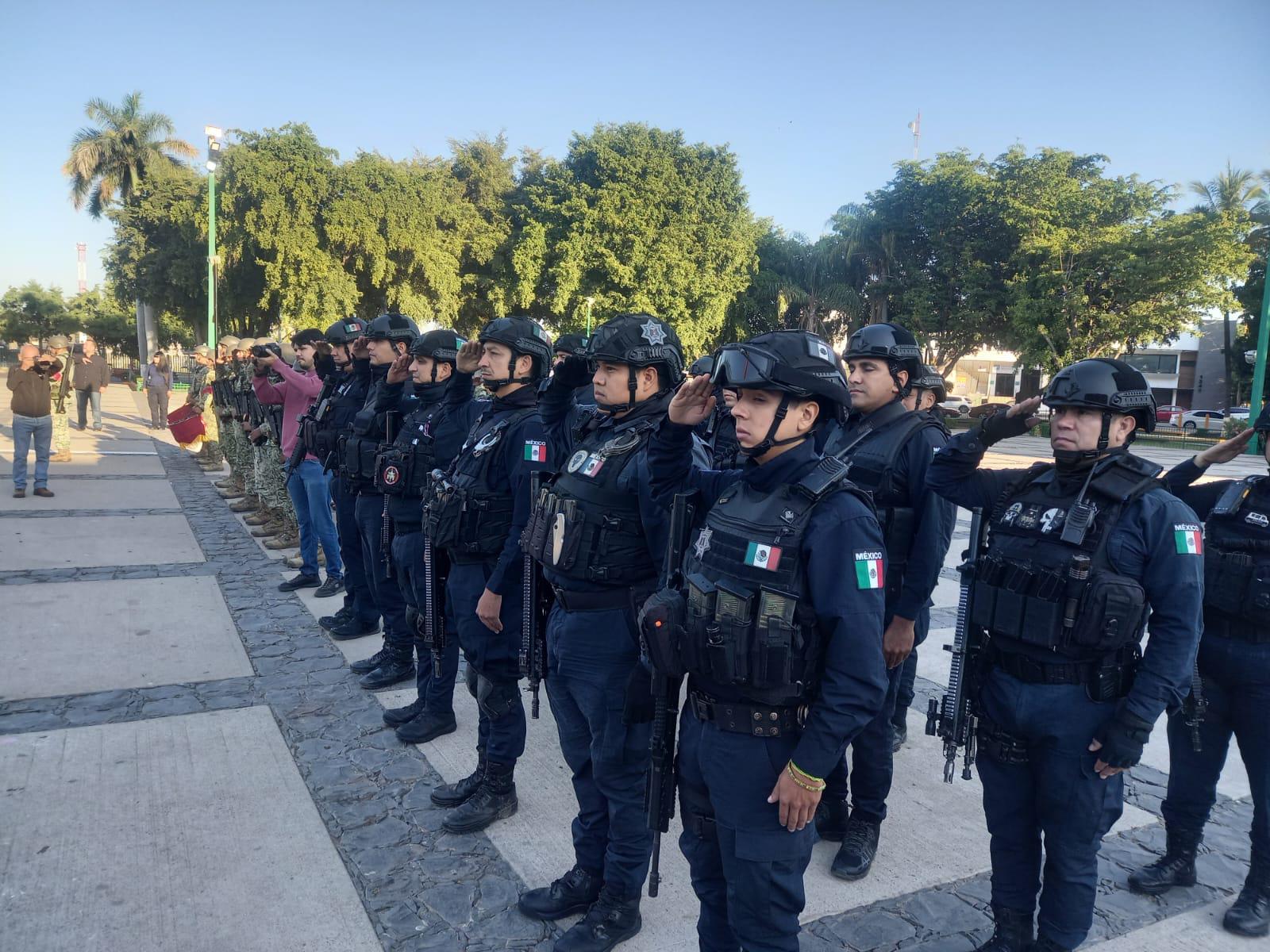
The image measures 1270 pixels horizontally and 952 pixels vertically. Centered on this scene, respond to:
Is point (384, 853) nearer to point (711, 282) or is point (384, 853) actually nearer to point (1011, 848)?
point (1011, 848)

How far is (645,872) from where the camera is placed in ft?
9.96

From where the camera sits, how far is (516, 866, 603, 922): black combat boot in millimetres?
3039

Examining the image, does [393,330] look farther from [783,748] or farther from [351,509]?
[783,748]

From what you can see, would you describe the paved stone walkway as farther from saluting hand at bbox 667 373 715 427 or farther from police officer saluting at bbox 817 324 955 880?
saluting hand at bbox 667 373 715 427

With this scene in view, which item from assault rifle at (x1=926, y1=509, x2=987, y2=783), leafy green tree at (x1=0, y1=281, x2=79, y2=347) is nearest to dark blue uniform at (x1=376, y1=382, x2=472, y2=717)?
assault rifle at (x1=926, y1=509, x2=987, y2=783)

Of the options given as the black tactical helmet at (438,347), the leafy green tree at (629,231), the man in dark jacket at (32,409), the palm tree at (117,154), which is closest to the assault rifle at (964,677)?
the black tactical helmet at (438,347)

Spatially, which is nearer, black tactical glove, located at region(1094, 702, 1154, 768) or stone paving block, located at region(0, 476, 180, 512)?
black tactical glove, located at region(1094, 702, 1154, 768)

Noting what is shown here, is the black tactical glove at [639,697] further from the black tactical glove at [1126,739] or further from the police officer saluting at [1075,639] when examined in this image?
the black tactical glove at [1126,739]

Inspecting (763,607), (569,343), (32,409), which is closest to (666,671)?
(763,607)

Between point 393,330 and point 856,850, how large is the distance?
4.21 meters

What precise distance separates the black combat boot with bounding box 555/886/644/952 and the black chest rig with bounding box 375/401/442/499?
94.0 inches

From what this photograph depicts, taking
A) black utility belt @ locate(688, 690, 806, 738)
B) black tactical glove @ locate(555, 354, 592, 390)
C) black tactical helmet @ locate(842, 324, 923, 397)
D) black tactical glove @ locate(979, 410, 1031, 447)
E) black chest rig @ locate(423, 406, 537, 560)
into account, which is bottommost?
black utility belt @ locate(688, 690, 806, 738)

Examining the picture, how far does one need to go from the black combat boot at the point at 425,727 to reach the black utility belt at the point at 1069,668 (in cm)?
301

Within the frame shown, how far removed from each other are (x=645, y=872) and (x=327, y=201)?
32.9 metres
